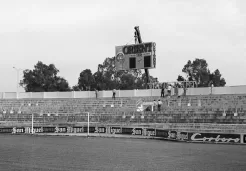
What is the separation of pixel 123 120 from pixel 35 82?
210 feet

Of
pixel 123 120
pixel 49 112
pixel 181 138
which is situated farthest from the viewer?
pixel 49 112

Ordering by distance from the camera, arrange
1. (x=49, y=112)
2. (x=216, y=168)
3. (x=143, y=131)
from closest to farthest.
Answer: (x=216, y=168)
(x=143, y=131)
(x=49, y=112)

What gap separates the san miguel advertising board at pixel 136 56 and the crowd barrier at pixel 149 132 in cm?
1323

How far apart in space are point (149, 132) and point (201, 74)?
2635 inches

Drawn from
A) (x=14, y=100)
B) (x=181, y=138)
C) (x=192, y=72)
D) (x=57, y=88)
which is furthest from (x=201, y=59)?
(x=181, y=138)

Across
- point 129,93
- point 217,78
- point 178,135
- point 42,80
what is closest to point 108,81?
point 42,80

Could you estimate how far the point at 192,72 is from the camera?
365 ft

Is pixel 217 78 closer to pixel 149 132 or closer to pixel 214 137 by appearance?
pixel 149 132

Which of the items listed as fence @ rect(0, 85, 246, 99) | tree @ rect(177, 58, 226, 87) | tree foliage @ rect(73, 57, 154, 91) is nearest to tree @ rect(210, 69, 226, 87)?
tree @ rect(177, 58, 226, 87)

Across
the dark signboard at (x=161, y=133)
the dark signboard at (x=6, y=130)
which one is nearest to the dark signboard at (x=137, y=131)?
the dark signboard at (x=161, y=133)

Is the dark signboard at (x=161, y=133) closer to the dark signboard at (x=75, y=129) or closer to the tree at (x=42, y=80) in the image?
the dark signboard at (x=75, y=129)

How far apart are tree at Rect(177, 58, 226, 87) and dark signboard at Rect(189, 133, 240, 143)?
227ft

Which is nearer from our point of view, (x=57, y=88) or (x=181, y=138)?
(x=181, y=138)

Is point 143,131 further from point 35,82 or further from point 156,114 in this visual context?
point 35,82
